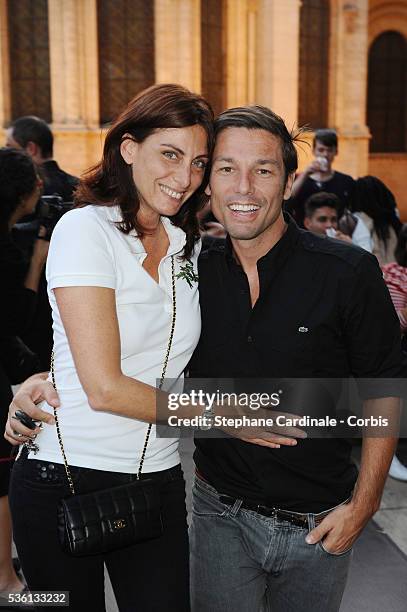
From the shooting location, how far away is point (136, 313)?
2.05m

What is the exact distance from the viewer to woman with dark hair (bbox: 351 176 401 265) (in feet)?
22.0

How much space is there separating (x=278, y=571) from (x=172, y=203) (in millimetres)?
1198

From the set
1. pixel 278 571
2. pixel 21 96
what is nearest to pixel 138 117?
pixel 278 571

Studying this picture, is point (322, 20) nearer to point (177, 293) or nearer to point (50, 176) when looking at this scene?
point (50, 176)

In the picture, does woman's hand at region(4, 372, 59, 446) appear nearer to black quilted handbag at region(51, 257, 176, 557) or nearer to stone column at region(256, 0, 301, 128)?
black quilted handbag at region(51, 257, 176, 557)

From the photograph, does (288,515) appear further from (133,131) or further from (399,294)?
(399,294)

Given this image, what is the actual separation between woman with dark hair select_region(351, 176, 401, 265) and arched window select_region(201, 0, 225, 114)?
10.7 metres

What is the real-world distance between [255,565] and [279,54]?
15.9 m

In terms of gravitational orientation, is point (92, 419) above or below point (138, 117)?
below

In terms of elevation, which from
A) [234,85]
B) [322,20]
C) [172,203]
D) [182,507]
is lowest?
[182,507]

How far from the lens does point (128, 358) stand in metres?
2.07

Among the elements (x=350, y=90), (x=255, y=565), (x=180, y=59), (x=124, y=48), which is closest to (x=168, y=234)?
(x=255, y=565)

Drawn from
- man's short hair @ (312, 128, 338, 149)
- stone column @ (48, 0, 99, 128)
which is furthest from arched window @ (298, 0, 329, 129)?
man's short hair @ (312, 128, 338, 149)

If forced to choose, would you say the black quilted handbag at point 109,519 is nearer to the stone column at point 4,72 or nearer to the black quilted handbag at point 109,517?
the black quilted handbag at point 109,517
